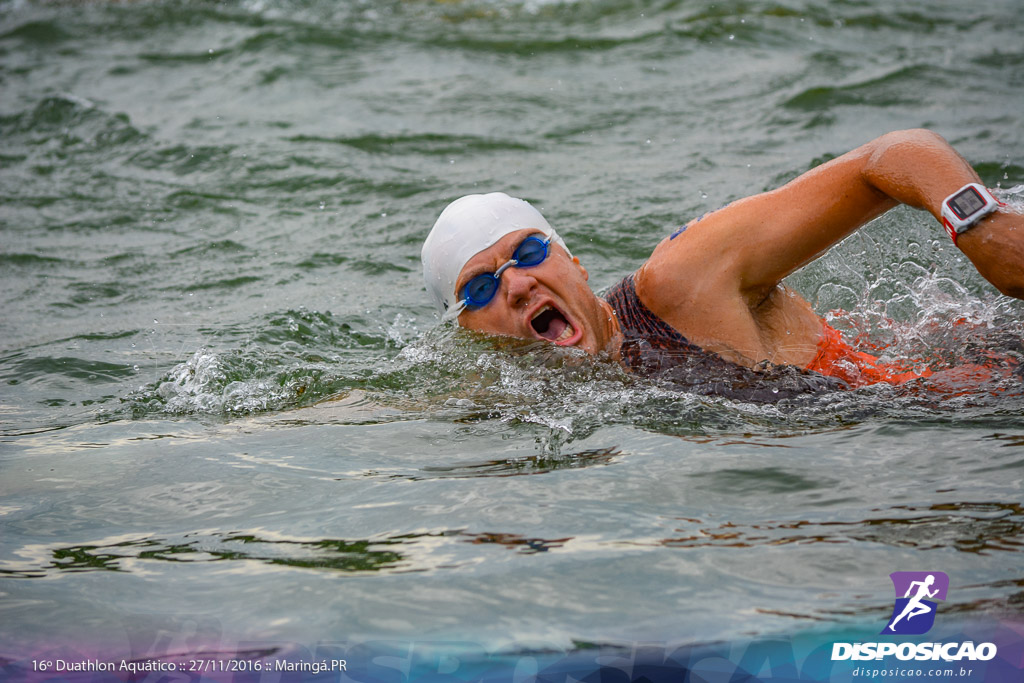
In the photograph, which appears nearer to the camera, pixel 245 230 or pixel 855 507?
pixel 855 507

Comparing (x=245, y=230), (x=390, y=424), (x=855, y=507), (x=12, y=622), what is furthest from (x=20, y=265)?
(x=855, y=507)

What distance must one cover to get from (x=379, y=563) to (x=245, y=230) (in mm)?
4986

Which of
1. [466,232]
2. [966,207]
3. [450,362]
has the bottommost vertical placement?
[450,362]

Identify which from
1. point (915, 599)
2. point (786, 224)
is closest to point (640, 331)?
point (786, 224)

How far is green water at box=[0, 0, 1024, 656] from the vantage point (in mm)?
2373

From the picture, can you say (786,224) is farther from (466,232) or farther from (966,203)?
(466,232)

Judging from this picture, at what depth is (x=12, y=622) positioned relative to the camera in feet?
7.79

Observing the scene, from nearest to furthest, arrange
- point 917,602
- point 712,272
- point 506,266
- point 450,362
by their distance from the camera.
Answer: point 917,602 < point 712,272 < point 506,266 < point 450,362

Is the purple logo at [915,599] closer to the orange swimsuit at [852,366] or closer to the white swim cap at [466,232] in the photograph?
the orange swimsuit at [852,366]

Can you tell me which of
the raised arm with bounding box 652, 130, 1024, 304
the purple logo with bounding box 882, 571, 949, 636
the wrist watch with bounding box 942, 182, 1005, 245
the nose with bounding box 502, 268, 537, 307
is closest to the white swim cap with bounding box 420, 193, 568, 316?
the nose with bounding box 502, 268, 537, 307

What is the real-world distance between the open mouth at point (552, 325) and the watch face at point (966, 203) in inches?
60.1

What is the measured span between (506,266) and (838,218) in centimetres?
132

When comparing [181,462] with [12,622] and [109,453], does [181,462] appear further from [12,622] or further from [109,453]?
[12,622]

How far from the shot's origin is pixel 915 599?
2150mm
